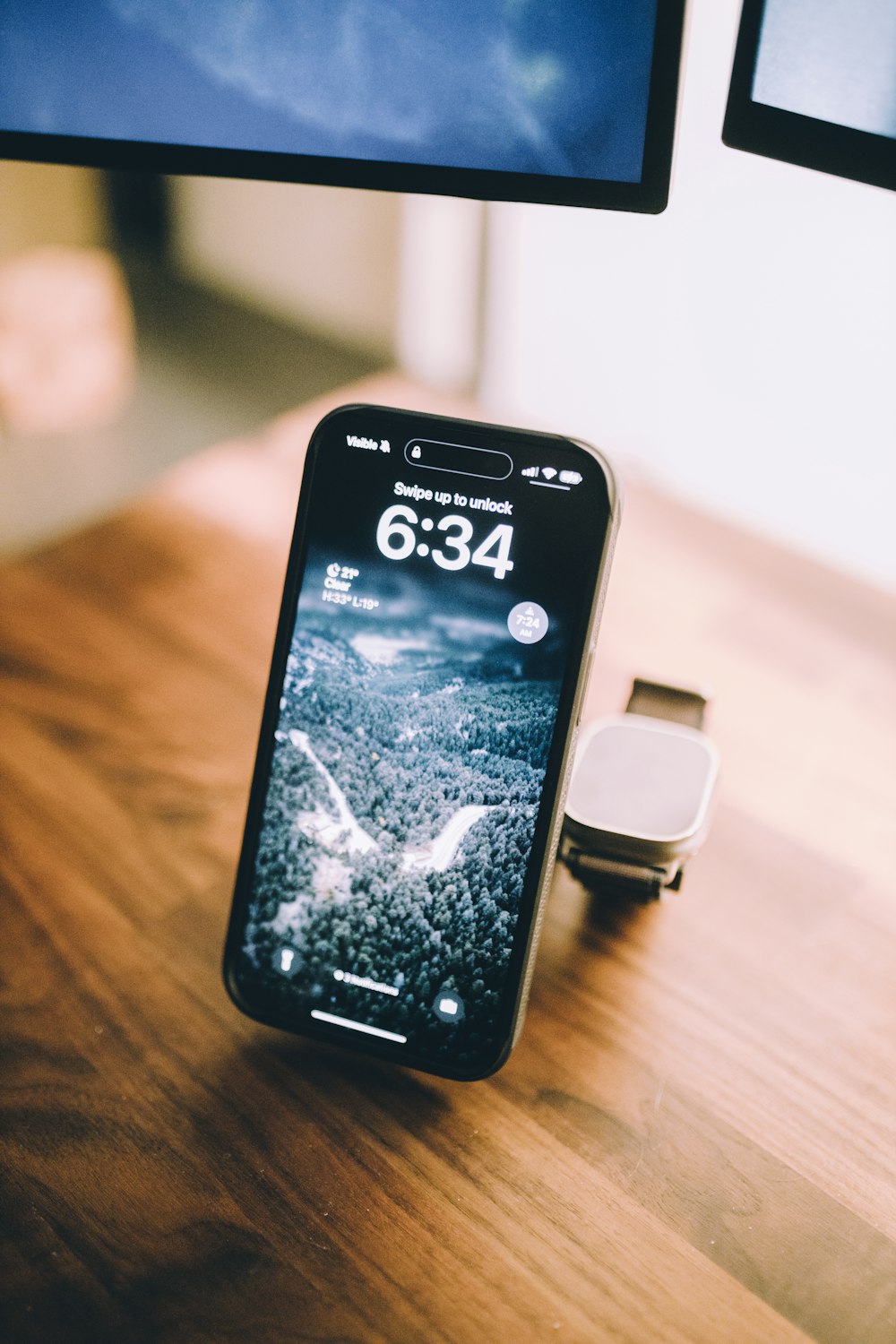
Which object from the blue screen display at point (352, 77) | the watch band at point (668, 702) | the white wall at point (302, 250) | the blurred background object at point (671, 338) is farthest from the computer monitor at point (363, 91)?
the white wall at point (302, 250)

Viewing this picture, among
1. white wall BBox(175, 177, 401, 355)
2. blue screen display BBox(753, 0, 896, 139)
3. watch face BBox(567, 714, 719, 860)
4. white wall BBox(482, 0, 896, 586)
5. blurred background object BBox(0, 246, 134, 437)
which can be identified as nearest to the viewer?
blue screen display BBox(753, 0, 896, 139)

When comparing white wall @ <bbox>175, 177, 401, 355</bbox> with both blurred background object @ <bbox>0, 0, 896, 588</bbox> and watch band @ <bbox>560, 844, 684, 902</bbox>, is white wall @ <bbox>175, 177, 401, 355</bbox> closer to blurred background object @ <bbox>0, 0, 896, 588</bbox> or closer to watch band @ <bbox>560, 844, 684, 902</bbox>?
blurred background object @ <bbox>0, 0, 896, 588</bbox>

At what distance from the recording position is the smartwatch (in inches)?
20.0

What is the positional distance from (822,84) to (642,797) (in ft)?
0.99

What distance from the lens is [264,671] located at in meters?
0.67

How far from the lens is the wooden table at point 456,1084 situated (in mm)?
410

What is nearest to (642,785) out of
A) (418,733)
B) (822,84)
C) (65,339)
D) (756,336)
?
(418,733)

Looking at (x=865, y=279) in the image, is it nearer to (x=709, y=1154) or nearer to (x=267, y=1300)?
(x=709, y=1154)

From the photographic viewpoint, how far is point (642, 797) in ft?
1.74

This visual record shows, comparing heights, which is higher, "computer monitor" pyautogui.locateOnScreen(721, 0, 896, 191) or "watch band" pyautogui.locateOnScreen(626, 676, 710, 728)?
"computer monitor" pyautogui.locateOnScreen(721, 0, 896, 191)

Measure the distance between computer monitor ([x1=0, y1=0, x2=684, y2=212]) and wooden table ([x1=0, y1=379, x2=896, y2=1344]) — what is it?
0.30m

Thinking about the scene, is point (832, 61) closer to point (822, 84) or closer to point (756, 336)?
point (822, 84)

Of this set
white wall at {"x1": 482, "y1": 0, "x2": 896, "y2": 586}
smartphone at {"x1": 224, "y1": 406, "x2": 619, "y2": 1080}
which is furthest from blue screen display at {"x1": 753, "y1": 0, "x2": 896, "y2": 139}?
white wall at {"x1": 482, "y1": 0, "x2": 896, "y2": 586}

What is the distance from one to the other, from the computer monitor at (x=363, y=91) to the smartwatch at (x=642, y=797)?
250 millimetres
